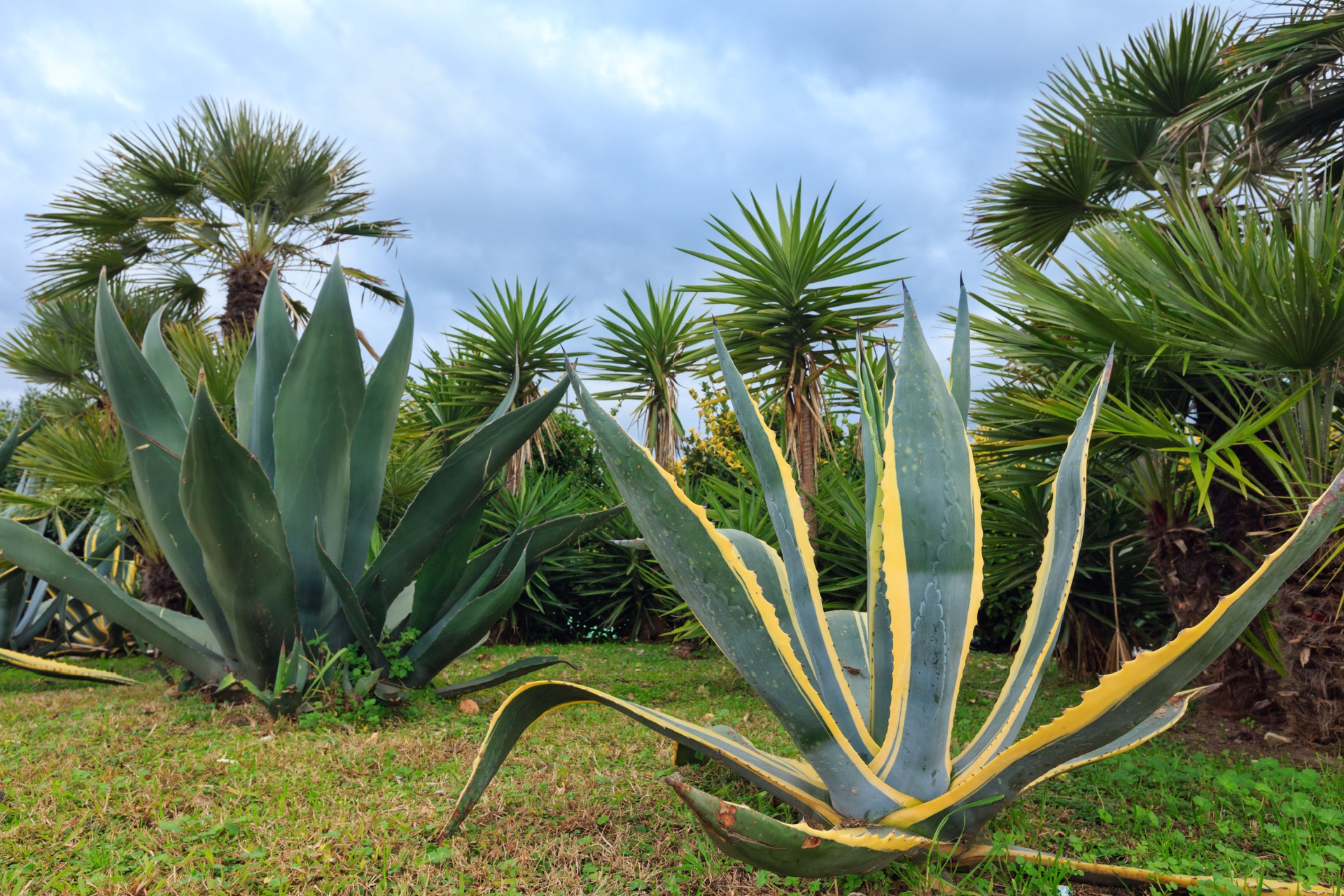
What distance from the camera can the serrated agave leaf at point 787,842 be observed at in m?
A: 1.11

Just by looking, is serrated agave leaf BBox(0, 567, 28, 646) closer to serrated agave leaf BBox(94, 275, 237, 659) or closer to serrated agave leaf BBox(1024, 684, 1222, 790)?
serrated agave leaf BBox(94, 275, 237, 659)

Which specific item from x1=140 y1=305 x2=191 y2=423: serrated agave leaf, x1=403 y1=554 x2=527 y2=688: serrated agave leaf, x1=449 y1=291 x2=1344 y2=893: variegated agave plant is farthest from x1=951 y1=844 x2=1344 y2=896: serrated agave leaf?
x1=140 y1=305 x2=191 y2=423: serrated agave leaf

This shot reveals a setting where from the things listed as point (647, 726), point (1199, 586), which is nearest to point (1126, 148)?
point (1199, 586)

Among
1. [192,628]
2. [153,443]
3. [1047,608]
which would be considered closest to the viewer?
[1047,608]

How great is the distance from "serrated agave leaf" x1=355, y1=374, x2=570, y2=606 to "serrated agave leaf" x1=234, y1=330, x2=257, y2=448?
32.3 inches

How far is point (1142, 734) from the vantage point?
1.60 m

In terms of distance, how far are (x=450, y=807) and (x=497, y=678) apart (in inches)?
67.2

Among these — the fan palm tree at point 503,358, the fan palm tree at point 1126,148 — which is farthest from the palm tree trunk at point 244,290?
the fan palm tree at point 1126,148

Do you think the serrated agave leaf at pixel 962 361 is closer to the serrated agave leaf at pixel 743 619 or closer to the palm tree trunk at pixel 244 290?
the serrated agave leaf at pixel 743 619

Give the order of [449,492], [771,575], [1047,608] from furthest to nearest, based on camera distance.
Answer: [449,492] → [771,575] → [1047,608]

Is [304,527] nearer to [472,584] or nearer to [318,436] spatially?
[318,436]

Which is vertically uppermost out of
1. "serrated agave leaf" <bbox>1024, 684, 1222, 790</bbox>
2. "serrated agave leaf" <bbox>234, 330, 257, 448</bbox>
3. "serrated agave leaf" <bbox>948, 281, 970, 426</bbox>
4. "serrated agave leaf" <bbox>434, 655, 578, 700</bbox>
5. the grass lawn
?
"serrated agave leaf" <bbox>234, 330, 257, 448</bbox>

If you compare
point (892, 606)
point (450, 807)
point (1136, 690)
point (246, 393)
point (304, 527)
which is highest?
point (246, 393)

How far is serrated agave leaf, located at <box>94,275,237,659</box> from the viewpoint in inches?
117
